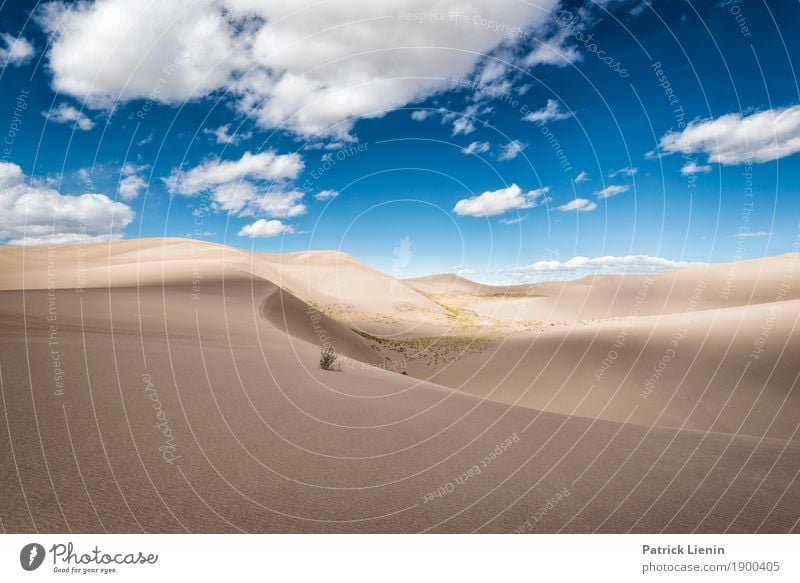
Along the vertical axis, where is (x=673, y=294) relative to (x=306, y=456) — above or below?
above

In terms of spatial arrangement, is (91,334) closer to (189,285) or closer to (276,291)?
(189,285)

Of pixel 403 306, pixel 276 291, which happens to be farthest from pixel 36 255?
pixel 276 291

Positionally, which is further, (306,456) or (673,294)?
(673,294)

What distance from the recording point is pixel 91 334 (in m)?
7.98

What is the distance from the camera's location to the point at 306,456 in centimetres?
408

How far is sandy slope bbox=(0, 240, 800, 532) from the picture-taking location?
9.91ft
